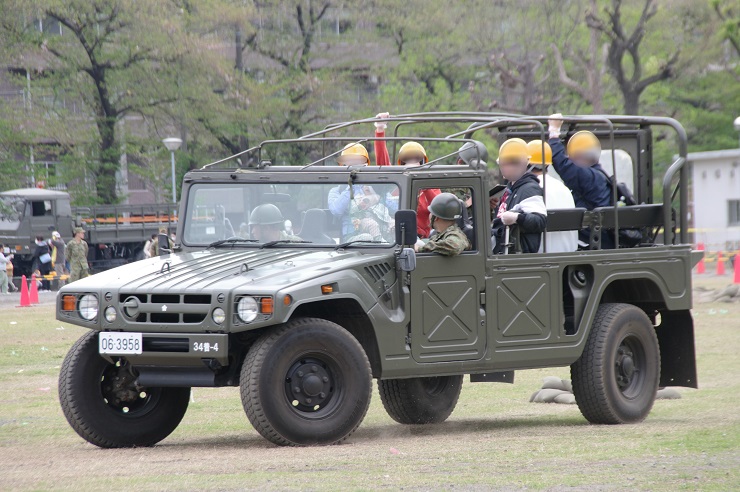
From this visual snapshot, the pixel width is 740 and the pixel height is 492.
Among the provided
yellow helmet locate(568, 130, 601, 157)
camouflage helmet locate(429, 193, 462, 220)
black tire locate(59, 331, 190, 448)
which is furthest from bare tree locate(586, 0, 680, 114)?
black tire locate(59, 331, 190, 448)

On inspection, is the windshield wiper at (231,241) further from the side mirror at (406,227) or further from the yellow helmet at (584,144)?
the yellow helmet at (584,144)

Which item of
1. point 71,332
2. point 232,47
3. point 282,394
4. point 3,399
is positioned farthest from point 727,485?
point 232,47

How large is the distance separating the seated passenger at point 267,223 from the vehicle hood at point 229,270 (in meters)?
0.17

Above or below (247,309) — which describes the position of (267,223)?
above

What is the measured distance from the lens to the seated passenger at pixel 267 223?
9.67 meters

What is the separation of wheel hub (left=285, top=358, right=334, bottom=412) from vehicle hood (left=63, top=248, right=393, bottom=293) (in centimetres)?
59

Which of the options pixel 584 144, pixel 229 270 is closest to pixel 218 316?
pixel 229 270

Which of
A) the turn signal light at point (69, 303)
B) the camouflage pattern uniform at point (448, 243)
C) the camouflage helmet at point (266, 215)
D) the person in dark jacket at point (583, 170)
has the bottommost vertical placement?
the turn signal light at point (69, 303)

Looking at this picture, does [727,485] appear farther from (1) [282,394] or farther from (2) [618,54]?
(2) [618,54]

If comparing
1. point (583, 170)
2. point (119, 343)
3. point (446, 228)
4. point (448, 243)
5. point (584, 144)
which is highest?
point (584, 144)

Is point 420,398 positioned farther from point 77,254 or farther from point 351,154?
point 77,254

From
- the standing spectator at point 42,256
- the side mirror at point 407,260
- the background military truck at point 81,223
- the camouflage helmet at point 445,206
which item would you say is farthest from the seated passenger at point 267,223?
the background military truck at point 81,223

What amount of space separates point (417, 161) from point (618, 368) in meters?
2.30

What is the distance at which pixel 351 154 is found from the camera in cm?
1064
